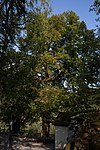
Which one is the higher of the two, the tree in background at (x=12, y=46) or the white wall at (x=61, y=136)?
the tree in background at (x=12, y=46)

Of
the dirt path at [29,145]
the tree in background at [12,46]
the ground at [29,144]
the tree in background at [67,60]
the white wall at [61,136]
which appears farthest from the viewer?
the tree in background at [67,60]

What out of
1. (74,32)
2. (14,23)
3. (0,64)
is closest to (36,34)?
(14,23)

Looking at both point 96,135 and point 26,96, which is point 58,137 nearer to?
point 96,135

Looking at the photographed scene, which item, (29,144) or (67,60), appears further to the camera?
(67,60)

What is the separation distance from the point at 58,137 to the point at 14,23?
26.8 ft

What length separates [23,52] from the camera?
20.6m

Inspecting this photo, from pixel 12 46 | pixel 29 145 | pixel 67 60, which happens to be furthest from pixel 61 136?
pixel 67 60

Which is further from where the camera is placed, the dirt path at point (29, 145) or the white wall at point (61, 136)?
the dirt path at point (29, 145)

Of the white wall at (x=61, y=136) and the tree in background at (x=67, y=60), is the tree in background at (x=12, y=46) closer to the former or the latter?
the tree in background at (x=67, y=60)

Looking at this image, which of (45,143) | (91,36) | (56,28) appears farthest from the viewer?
(56,28)

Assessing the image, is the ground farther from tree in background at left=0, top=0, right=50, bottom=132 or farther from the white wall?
tree in background at left=0, top=0, right=50, bottom=132

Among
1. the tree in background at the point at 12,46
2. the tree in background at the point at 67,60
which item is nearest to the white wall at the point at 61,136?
the tree in background at the point at 67,60

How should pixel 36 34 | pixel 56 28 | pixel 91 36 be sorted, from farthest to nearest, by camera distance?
pixel 56 28 < pixel 91 36 < pixel 36 34

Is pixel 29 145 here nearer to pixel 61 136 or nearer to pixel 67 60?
pixel 61 136
